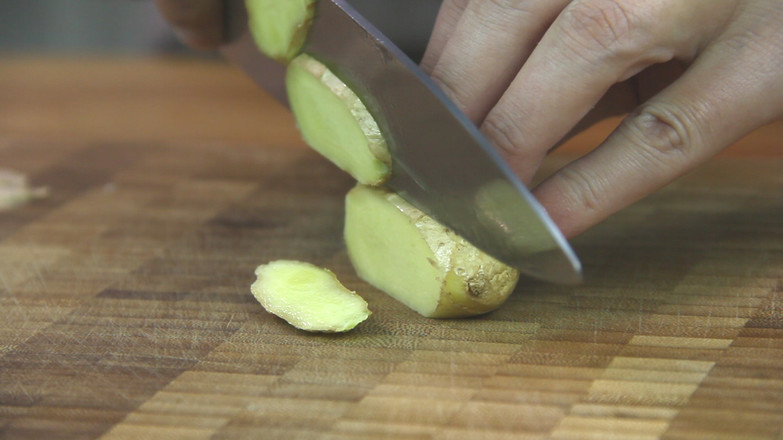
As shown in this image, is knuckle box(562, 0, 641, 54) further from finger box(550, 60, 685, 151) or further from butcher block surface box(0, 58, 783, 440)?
butcher block surface box(0, 58, 783, 440)

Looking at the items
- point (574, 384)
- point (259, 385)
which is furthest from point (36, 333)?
point (574, 384)

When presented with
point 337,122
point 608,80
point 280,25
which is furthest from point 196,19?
point 608,80

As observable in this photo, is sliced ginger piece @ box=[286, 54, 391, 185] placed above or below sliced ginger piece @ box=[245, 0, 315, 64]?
below

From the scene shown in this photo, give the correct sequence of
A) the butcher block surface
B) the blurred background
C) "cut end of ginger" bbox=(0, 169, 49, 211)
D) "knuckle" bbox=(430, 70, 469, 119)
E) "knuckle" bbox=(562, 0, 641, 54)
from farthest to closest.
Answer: the blurred background
"cut end of ginger" bbox=(0, 169, 49, 211)
"knuckle" bbox=(430, 70, 469, 119)
"knuckle" bbox=(562, 0, 641, 54)
the butcher block surface

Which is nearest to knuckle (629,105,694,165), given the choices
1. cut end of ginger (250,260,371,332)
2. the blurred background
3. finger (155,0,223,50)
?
cut end of ginger (250,260,371,332)

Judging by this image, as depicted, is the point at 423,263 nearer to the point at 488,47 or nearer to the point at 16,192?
the point at 488,47

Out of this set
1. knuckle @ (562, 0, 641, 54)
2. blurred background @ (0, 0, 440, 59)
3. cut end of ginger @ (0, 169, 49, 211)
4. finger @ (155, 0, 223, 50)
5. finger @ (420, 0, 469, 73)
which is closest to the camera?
knuckle @ (562, 0, 641, 54)
